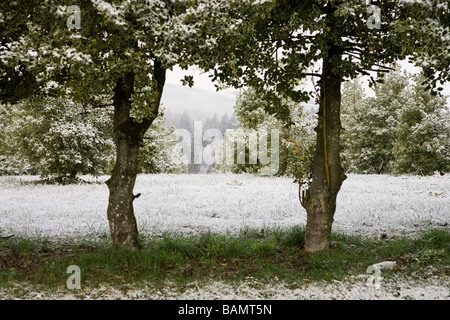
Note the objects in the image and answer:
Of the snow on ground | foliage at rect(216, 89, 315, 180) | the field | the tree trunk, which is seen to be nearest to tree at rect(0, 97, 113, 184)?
the field

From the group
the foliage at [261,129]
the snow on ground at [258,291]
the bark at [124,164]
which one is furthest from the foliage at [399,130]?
the bark at [124,164]

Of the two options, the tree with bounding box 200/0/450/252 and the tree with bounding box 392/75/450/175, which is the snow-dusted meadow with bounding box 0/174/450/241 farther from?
the tree with bounding box 392/75/450/175

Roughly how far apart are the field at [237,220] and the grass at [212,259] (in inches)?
13.3

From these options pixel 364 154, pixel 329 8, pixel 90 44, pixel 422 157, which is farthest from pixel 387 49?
pixel 364 154

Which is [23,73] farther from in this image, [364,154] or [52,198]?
[364,154]

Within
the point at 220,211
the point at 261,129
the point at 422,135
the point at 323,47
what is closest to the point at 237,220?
the point at 220,211

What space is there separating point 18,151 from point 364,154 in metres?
36.1

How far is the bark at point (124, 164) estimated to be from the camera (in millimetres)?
8273

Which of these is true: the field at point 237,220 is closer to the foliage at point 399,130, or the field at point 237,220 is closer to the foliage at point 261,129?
the foliage at point 261,129

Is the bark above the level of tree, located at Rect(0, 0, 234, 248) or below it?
below

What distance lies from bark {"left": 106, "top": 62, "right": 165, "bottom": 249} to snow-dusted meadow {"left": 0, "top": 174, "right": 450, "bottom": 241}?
2259 millimetres

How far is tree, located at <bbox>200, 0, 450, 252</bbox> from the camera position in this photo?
6137 mm

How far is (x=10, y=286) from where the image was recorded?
20.9ft
